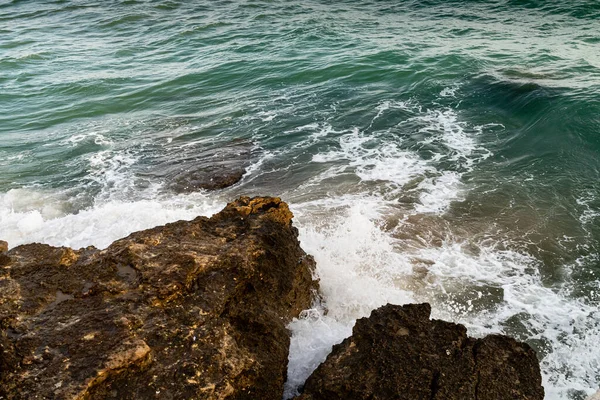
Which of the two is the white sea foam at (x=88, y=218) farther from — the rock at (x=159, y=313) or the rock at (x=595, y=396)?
the rock at (x=595, y=396)

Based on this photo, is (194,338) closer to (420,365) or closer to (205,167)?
(420,365)

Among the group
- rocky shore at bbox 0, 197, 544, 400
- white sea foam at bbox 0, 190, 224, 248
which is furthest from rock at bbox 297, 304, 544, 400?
white sea foam at bbox 0, 190, 224, 248

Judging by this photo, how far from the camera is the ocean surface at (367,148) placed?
7.60 metres

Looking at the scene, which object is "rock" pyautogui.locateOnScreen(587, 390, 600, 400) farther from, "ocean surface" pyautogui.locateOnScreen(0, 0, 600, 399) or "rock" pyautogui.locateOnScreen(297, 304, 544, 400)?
"rock" pyautogui.locateOnScreen(297, 304, 544, 400)

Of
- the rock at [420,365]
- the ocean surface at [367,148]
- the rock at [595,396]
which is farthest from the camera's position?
the ocean surface at [367,148]

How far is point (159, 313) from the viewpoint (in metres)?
4.98

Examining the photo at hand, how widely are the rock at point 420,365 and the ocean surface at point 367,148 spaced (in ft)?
2.66

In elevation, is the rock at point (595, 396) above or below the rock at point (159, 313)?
below

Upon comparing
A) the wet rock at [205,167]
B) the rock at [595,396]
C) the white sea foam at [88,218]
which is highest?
the white sea foam at [88,218]

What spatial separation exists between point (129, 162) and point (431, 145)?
801 cm

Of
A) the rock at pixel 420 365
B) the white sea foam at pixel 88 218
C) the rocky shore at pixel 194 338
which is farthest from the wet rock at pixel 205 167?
the rock at pixel 420 365

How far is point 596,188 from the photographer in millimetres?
10289

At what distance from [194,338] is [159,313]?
49cm

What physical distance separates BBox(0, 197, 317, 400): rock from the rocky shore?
1 cm
